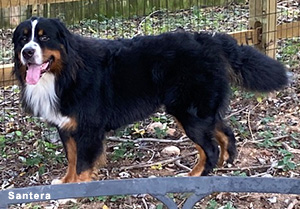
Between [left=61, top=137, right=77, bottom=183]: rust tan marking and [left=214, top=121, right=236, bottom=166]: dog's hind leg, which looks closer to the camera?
[left=61, top=137, right=77, bottom=183]: rust tan marking

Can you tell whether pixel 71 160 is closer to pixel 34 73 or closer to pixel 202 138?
pixel 34 73

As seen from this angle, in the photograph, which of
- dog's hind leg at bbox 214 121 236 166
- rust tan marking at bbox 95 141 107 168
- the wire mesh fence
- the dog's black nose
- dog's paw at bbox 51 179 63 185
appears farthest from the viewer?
the wire mesh fence

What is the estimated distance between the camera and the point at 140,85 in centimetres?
429

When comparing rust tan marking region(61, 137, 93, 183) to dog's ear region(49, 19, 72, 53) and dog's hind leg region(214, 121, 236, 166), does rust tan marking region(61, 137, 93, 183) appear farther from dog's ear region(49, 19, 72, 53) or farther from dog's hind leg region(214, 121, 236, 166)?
dog's hind leg region(214, 121, 236, 166)

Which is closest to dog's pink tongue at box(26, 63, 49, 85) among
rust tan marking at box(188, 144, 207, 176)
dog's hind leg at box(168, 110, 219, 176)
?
dog's hind leg at box(168, 110, 219, 176)

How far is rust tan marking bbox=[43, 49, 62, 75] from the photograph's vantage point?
3.85 m

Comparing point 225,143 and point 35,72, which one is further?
point 225,143

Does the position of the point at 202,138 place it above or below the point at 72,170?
above

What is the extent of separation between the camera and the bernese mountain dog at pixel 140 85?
13.5ft

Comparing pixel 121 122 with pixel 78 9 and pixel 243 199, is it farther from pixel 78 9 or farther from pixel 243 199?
pixel 78 9

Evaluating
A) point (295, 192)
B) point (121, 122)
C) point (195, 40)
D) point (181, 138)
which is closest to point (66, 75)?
point (121, 122)

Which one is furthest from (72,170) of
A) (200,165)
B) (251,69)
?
(251,69)

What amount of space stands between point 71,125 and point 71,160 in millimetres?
331

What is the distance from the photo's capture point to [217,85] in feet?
13.7
